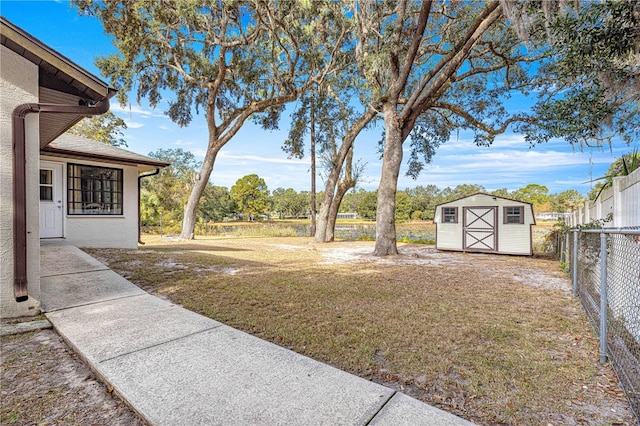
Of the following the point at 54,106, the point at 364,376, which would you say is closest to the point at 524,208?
the point at 364,376

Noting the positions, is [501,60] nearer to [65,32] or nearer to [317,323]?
[317,323]

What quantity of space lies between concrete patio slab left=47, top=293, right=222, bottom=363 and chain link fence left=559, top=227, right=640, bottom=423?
3650 millimetres

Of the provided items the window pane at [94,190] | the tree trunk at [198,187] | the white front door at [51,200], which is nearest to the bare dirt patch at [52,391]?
the white front door at [51,200]

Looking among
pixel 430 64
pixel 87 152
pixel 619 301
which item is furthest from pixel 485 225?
pixel 87 152

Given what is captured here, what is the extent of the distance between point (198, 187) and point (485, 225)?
1256cm

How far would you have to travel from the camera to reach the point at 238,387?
204cm

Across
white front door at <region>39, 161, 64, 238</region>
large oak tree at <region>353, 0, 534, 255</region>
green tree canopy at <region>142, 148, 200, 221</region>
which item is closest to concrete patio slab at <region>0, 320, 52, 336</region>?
white front door at <region>39, 161, 64, 238</region>

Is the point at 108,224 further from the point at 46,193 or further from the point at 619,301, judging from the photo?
the point at 619,301

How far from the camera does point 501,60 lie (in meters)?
11.1

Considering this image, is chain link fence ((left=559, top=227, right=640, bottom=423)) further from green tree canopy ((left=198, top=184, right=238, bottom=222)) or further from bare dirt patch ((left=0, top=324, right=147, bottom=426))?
green tree canopy ((left=198, top=184, right=238, bottom=222))

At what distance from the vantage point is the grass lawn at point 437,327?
6.86 feet

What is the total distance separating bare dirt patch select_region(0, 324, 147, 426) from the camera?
1.81m

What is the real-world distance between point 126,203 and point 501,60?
1392 centimetres

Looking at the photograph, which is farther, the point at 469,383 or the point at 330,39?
the point at 330,39
